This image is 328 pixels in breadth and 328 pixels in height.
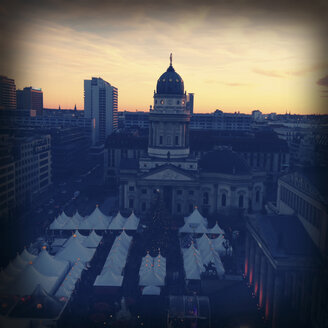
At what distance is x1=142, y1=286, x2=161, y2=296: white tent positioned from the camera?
16.5 metres

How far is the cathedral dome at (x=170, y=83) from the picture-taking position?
33.5 m

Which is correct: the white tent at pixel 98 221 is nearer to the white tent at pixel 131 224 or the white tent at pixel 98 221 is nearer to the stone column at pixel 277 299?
the white tent at pixel 131 224

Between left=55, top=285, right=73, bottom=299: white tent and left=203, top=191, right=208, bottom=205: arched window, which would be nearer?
left=55, top=285, right=73, bottom=299: white tent

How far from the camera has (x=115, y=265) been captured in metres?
18.6

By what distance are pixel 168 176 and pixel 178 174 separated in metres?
0.89

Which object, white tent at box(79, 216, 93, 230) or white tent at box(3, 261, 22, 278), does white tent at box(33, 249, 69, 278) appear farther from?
white tent at box(79, 216, 93, 230)

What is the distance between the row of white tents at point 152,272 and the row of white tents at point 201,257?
1.27m

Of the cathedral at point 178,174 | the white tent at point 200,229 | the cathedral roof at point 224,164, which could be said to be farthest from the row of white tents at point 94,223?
the cathedral roof at point 224,164

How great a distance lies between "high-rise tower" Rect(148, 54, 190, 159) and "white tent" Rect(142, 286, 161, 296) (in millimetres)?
17851

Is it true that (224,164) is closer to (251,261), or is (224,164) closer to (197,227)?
(197,227)

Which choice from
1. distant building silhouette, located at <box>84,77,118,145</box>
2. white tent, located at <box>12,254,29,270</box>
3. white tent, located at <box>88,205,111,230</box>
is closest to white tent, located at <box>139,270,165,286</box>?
white tent, located at <box>12,254,29,270</box>

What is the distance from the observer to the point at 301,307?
12602 mm

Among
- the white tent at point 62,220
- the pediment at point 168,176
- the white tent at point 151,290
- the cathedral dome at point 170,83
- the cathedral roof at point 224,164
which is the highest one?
the cathedral dome at point 170,83

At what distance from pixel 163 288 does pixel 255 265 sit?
15.1 feet
